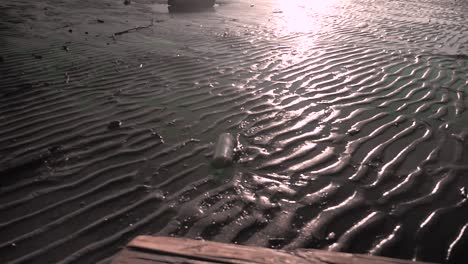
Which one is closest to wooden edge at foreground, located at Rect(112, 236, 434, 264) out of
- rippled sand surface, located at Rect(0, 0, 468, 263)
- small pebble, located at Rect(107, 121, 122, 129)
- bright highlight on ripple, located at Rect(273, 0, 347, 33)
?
rippled sand surface, located at Rect(0, 0, 468, 263)

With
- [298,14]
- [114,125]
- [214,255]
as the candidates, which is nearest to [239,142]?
[114,125]

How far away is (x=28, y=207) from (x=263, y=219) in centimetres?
195

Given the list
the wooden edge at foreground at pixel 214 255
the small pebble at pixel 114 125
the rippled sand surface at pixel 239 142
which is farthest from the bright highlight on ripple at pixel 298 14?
the wooden edge at foreground at pixel 214 255

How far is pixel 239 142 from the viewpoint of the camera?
3867 mm

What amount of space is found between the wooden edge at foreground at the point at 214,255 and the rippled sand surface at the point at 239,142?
436 mm

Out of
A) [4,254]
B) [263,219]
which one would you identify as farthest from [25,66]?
[263,219]

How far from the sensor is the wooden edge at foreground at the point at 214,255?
1.99 metres

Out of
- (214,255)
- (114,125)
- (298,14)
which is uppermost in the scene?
(298,14)

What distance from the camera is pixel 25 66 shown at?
5965 mm

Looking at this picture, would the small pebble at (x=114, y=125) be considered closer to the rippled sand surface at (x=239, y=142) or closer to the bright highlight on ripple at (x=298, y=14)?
the rippled sand surface at (x=239, y=142)

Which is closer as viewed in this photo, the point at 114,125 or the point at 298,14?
the point at 114,125

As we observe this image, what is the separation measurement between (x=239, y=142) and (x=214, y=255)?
6.38 feet

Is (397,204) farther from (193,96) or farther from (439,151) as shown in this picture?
(193,96)

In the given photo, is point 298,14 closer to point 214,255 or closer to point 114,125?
point 114,125
